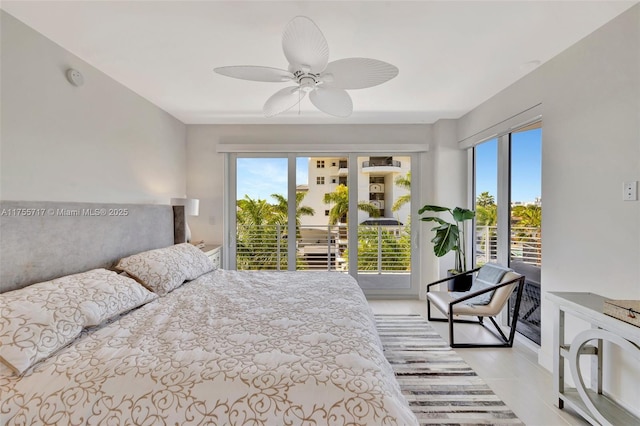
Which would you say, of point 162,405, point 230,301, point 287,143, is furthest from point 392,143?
point 162,405

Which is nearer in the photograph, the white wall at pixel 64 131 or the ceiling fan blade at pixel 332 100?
the white wall at pixel 64 131

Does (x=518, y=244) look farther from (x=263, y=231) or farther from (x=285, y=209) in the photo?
(x=263, y=231)

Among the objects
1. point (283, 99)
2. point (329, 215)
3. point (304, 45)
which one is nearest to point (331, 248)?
point (329, 215)

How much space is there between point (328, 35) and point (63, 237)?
7.38 feet

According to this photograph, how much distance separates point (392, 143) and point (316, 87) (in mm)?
2362

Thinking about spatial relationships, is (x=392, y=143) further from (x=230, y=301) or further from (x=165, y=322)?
(x=165, y=322)

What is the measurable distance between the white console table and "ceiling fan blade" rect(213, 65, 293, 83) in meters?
2.23

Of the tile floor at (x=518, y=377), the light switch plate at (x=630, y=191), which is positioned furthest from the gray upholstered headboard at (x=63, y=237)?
the light switch plate at (x=630, y=191)

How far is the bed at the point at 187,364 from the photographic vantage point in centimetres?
102

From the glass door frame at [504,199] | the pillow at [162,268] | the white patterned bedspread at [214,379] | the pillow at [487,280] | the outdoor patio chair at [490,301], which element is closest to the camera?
the white patterned bedspread at [214,379]

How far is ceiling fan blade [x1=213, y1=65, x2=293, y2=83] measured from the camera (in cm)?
170

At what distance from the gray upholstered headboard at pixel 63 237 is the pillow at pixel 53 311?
26 cm

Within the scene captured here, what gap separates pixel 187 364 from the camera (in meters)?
1.17

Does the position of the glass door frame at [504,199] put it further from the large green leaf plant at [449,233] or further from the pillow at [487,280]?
the large green leaf plant at [449,233]
